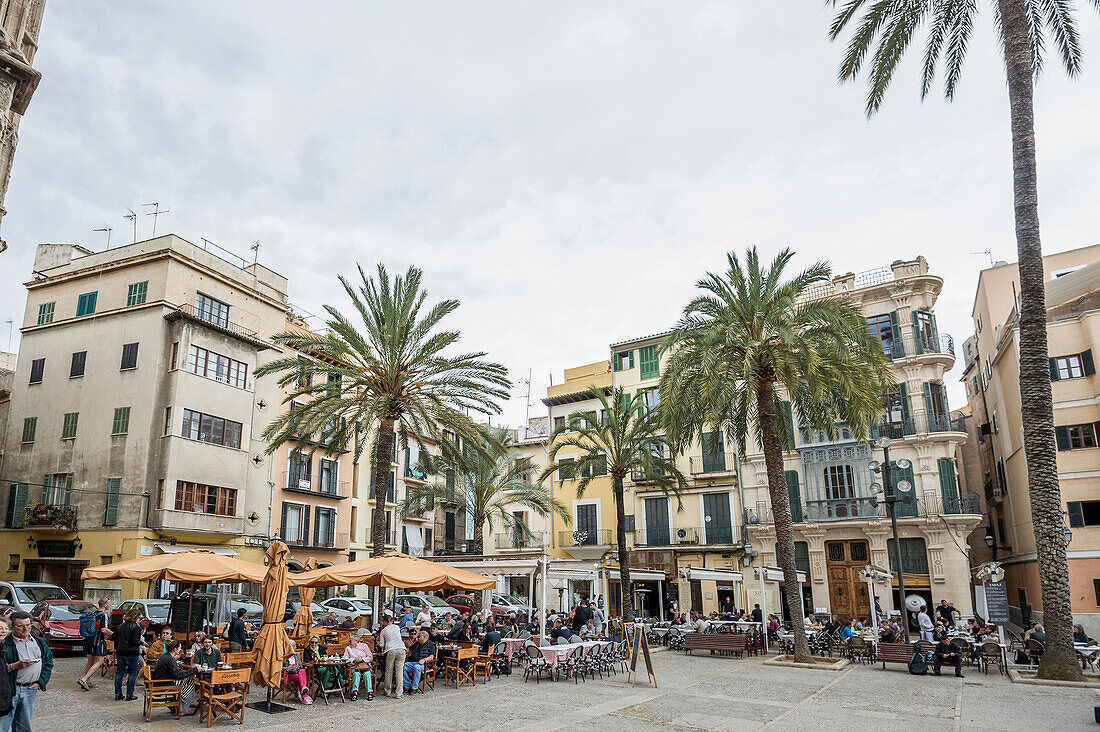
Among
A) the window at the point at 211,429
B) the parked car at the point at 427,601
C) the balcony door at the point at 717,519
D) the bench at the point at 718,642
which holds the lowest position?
the bench at the point at 718,642

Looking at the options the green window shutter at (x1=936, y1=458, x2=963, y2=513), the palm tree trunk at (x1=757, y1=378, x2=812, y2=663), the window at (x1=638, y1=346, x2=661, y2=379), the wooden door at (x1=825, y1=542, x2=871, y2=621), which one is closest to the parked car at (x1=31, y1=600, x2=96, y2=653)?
the palm tree trunk at (x1=757, y1=378, x2=812, y2=663)

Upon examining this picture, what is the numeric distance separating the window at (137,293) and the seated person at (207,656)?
78.3 feet

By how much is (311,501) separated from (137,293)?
13.1 m

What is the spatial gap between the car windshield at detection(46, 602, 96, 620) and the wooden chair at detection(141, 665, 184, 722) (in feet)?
29.3

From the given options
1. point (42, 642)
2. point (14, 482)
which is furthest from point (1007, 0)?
point (14, 482)

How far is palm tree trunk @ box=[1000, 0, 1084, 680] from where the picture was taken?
51.7 feet

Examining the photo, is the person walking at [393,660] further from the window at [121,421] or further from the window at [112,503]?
the window at [121,421]

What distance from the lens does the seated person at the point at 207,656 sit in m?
11.7

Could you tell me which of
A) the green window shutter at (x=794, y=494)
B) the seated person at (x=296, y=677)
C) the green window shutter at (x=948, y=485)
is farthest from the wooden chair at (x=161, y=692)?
the green window shutter at (x=948, y=485)

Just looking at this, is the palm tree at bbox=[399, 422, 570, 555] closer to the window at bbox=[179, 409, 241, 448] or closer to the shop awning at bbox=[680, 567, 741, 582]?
the window at bbox=[179, 409, 241, 448]

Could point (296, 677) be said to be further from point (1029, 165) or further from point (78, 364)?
point (78, 364)

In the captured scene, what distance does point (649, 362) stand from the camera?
41344mm

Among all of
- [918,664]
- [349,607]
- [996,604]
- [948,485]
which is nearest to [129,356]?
[349,607]

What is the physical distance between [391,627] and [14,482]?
26.6m
